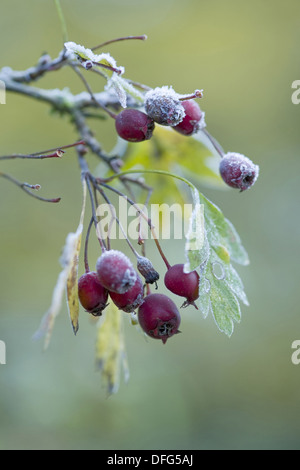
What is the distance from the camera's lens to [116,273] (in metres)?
1.03

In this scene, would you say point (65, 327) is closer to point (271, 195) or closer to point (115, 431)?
point (115, 431)

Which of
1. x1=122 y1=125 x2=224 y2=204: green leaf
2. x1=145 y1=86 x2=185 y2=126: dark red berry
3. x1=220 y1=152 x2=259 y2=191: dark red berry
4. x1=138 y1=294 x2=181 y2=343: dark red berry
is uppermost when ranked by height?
x1=122 y1=125 x2=224 y2=204: green leaf

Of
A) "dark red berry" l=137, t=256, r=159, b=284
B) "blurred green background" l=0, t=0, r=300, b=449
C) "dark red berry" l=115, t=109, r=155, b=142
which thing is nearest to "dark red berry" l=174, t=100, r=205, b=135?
"dark red berry" l=115, t=109, r=155, b=142

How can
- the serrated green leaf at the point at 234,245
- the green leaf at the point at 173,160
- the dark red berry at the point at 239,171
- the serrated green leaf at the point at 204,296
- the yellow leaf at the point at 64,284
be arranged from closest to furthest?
the yellow leaf at the point at 64,284 → the serrated green leaf at the point at 204,296 → the dark red berry at the point at 239,171 → the serrated green leaf at the point at 234,245 → the green leaf at the point at 173,160

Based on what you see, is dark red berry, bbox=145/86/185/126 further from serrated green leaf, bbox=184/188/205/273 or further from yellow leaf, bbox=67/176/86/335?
yellow leaf, bbox=67/176/86/335

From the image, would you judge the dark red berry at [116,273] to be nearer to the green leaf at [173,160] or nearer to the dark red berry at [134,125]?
the dark red berry at [134,125]

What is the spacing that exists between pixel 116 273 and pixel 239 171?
0.44 meters

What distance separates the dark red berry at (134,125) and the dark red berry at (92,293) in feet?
1.15

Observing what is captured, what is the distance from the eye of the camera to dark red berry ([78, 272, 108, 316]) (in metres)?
1.10

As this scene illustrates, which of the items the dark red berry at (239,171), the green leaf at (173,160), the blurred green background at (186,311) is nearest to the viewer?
the dark red berry at (239,171)

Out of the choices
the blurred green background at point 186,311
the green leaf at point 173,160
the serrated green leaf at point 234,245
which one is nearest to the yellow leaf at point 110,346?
the serrated green leaf at point 234,245

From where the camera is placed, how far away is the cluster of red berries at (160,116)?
3.68 feet

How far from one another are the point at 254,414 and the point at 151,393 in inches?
31.8
